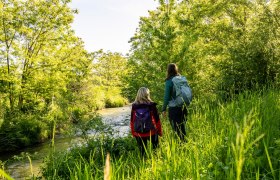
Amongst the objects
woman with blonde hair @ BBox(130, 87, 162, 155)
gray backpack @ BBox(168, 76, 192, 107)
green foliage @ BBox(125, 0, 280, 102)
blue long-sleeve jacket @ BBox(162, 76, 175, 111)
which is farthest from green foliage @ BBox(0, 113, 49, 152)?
gray backpack @ BBox(168, 76, 192, 107)

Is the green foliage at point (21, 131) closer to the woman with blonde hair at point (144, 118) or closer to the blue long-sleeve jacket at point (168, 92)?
the woman with blonde hair at point (144, 118)

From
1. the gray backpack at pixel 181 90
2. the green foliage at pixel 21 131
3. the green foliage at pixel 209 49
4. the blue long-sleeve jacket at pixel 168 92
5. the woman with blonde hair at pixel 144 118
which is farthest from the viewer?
the green foliage at pixel 21 131

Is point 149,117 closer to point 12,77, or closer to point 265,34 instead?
point 265,34

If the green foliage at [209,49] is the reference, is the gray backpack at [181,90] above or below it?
below

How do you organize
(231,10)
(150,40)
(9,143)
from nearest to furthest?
(9,143), (150,40), (231,10)

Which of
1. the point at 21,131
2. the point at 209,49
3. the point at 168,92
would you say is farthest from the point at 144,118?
the point at 21,131

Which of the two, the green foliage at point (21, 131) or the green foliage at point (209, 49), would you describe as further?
the green foliage at point (21, 131)

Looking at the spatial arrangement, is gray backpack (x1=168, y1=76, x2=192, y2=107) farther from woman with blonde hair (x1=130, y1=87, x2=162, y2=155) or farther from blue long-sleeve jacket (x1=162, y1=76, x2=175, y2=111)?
woman with blonde hair (x1=130, y1=87, x2=162, y2=155)

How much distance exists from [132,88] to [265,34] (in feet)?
24.6

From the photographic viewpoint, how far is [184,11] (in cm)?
1628

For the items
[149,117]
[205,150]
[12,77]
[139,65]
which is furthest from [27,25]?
[205,150]

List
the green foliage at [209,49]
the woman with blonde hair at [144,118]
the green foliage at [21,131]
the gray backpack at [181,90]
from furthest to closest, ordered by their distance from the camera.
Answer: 1. the green foliage at [21,131]
2. the green foliage at [209,49]
3. the gray backpack at [181,90]
4. the woman with blonde hair at [144,118]

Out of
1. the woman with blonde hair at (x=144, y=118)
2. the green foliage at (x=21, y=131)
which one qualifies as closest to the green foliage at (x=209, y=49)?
the woman with blonde hair at (x=144, y=118)

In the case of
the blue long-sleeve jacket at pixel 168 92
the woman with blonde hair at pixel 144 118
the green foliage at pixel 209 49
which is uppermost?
the green foliage at pixel 209 49
